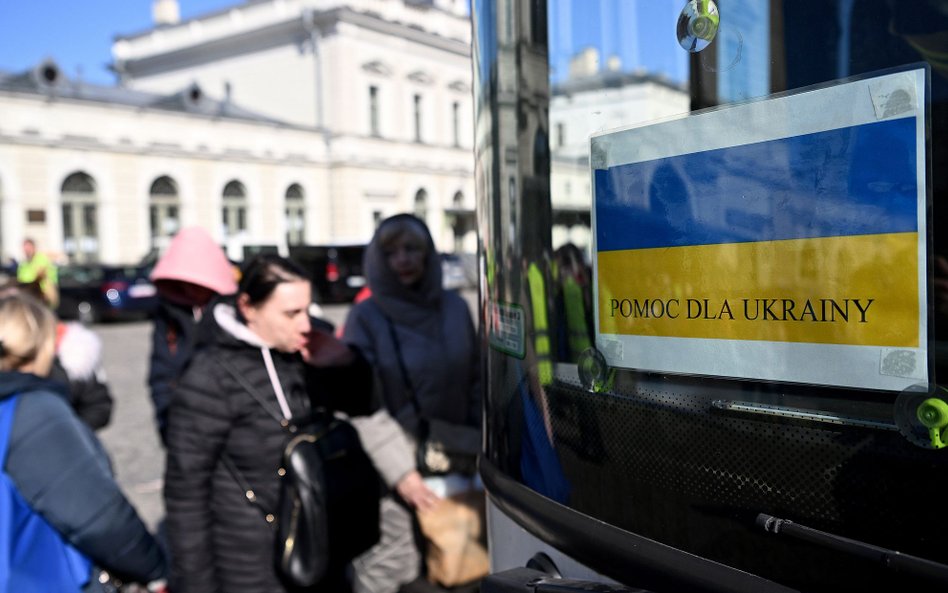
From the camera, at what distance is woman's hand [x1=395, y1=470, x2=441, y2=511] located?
2986mm

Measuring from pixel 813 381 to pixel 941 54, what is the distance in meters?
0.41

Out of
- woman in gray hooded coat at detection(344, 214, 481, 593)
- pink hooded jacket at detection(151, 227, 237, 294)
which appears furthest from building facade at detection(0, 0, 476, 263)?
woman in gray hooded coat at detection(344, 214, 481, 593)

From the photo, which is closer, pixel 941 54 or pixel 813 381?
pixel 941 54

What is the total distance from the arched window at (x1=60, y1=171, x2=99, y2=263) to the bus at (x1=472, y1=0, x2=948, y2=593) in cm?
2951

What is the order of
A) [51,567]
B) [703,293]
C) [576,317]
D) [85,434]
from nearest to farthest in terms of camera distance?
[703,293] < [576,317] < [51,567] < [85,434]

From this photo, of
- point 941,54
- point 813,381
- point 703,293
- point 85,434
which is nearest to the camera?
point 941,54

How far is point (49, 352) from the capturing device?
2.99 meters

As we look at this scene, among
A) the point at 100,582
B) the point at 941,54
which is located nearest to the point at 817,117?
the point at 941,54

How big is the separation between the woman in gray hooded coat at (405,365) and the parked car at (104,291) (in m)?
17.9

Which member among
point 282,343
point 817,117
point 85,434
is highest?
point 817,117

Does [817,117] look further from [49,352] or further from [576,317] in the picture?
[49,352]

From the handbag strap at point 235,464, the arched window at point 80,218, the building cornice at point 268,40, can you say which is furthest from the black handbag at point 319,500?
Result: the building cornice at point 268,40

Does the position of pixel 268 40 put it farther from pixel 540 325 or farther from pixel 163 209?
pixel 540 325

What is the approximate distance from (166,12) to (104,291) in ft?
95.0
